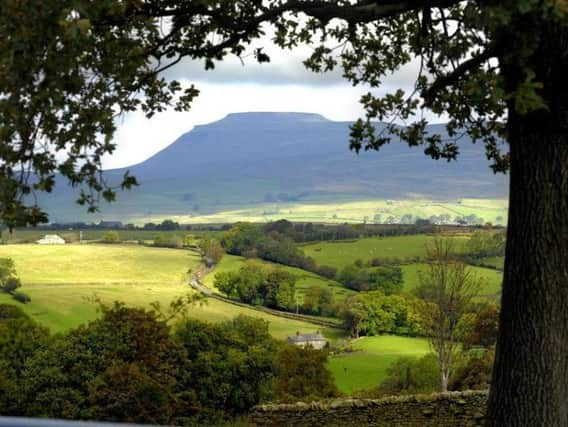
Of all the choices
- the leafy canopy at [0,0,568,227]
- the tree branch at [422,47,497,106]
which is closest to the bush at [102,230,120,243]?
the leafy canopy at [0,0,568,227]

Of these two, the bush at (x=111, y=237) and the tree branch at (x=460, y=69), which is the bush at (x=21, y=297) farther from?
the tree branch at (x=460, y=69)

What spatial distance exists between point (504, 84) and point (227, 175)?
193m

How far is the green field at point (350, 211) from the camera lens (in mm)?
109750

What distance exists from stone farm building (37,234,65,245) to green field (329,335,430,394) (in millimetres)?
31583

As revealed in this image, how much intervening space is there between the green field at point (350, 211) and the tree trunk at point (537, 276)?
93557 millimetres

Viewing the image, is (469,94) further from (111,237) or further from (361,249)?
(111,237)

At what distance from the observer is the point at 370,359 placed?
45.0m

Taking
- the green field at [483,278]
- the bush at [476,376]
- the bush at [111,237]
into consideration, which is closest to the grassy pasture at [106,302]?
the green field at [483,278]

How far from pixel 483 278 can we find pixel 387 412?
1160 inches

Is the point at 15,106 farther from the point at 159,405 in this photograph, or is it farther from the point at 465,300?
the point at 465,300

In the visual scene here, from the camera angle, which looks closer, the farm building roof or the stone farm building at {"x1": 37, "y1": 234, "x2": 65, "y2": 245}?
the farm building roof

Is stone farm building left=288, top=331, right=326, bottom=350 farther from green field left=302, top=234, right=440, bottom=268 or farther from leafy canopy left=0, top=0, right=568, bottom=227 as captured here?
leafy canopy left=0, top=0, right=568, bottom=227

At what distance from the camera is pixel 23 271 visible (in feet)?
196

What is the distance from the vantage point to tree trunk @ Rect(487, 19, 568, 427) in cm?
843
